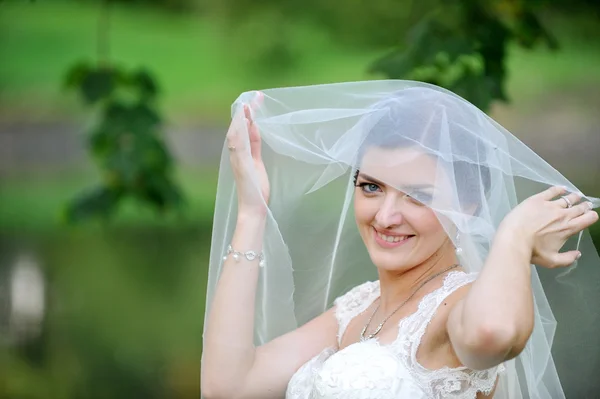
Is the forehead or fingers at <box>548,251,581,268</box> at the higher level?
the forehead

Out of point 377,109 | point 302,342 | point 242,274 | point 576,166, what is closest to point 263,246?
point 242,274

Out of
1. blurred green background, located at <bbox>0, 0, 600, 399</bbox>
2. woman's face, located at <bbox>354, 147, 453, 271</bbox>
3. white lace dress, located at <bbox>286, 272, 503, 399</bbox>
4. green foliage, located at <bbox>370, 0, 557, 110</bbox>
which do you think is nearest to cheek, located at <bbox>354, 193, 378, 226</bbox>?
woman's face, located at <bbox>354, 147, 453, 271</bbox>

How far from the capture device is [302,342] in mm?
2486

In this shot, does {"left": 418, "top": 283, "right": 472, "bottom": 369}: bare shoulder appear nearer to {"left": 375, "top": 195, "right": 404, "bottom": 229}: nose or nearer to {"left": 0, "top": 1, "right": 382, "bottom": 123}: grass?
{"left": 375, "top": 195, "right": 404, "bottom": 229}: nose

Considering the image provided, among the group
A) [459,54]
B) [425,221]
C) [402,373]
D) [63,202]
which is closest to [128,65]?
[63,202]

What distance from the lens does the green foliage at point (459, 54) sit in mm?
3350

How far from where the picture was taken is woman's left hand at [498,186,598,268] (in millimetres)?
1884

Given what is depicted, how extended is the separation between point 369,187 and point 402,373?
42 cm

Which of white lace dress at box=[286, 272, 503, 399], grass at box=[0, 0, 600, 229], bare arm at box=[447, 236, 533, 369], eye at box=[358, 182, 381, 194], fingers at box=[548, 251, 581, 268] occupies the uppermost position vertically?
grass at box=[0, 0, 600, 229]

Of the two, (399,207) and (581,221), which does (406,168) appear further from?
(581,221)

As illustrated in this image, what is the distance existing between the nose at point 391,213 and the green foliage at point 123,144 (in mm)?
2282

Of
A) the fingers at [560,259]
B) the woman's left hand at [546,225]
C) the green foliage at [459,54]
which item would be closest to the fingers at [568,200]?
the woman's left hand at [546,225]

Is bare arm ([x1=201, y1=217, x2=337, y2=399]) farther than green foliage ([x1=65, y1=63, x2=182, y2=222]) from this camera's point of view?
No

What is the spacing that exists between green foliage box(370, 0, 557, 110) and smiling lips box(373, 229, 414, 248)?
1213 millimetres
